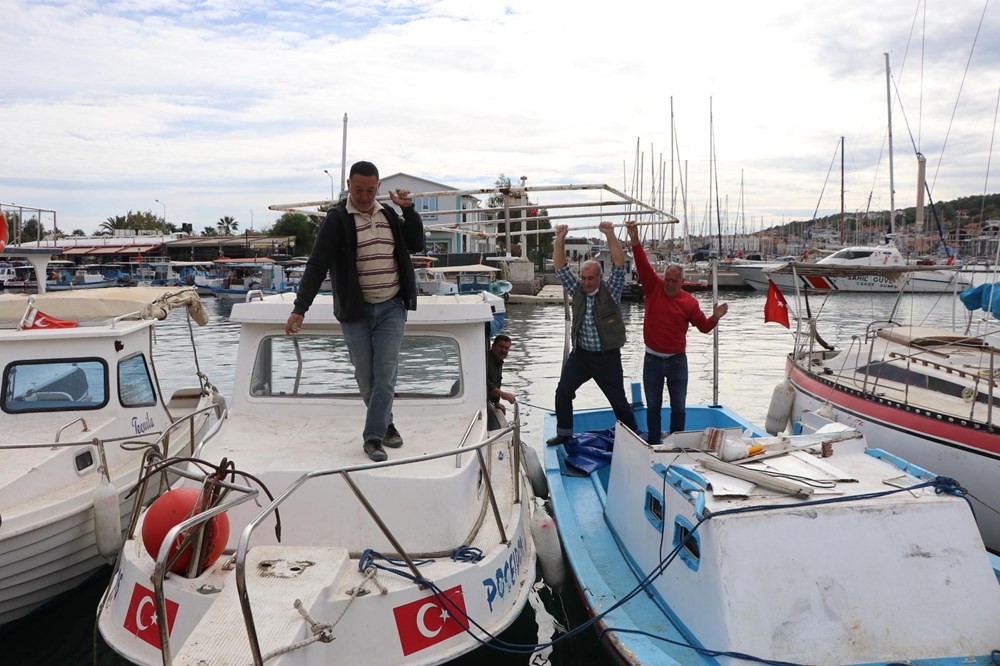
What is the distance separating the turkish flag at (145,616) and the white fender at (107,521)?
247 centimetres

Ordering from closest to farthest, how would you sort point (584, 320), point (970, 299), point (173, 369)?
point (584, 320) → point (970, 299) → point (173, 369)

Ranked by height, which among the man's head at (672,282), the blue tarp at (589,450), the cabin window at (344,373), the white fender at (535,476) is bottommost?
the white fender at (535,476)

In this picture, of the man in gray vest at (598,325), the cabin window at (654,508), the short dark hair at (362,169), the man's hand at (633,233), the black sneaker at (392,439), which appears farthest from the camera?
the man in gray vest at (598,325)

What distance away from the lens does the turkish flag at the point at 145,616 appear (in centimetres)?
429

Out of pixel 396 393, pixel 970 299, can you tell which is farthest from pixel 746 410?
pixel 396 393

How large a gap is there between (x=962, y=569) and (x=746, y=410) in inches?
493

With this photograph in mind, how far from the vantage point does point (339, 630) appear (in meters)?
4.12

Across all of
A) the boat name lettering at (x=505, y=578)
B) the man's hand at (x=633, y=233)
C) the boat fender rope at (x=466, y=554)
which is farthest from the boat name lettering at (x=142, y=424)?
the man's hand at (x=633, y=233)

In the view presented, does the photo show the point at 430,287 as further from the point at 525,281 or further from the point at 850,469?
the point at 850,469

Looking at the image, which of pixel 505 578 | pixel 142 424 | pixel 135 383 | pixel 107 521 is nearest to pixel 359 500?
pixel 505 578

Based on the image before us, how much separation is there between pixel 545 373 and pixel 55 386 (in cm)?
1425

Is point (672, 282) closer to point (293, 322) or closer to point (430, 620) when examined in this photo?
point (293, 322)

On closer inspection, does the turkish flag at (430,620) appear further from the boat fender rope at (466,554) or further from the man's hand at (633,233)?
the man's hand at (633,233)

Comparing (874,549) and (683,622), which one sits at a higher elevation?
(874,549)
